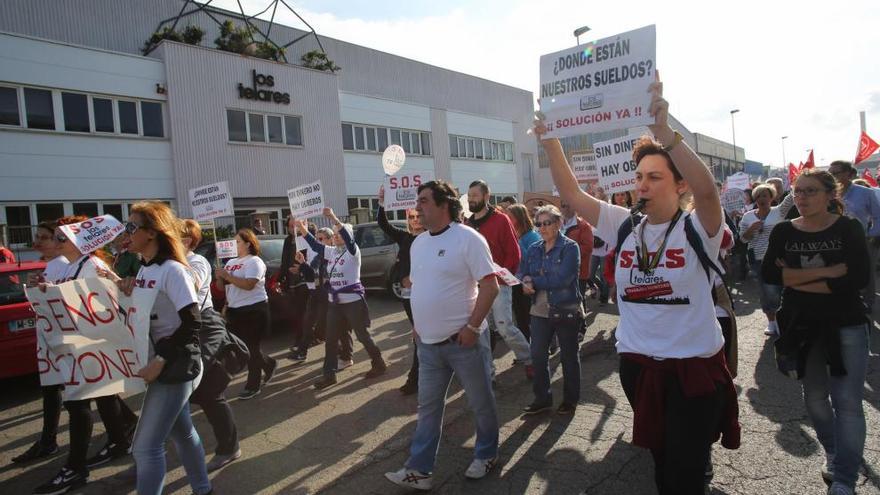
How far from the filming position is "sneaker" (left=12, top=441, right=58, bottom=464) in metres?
4.36

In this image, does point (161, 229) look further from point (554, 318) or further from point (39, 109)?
point (39, 109)

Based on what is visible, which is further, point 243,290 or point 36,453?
point 243,290

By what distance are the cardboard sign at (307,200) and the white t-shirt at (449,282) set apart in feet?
14.8

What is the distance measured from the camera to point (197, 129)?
62.3 ft

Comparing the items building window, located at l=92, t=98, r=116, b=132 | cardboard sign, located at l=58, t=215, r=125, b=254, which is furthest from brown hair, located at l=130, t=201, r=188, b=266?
building window, located at l=92, t=98, r=116, b=132

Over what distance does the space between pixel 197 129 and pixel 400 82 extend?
12512 mm

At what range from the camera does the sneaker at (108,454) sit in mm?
4238

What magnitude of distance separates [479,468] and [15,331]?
5208 millimetres

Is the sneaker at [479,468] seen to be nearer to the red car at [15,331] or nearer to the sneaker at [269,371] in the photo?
the sneaker at [269,371]

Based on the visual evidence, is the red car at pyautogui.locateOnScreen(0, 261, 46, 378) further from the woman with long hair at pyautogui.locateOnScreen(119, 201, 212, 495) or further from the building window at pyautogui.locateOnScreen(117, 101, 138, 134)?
the building window at pyautogui.locateOnScreen(117, 101, 138, 134)

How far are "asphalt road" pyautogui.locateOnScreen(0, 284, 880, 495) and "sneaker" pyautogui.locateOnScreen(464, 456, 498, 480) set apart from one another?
0.15ft

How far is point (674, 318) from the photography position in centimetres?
228

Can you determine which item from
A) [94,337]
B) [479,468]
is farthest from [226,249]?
[479,468]

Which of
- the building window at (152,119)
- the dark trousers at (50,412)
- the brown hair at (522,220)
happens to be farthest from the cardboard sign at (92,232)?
the building window at (152,119)
